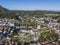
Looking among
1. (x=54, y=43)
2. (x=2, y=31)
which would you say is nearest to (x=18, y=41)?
(x=54, y=43)

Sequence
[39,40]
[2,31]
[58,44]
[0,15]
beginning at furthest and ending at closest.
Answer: [0,15] → [2,31] → [39,40] → [58,44]

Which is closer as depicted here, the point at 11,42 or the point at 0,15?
the point at 11,42

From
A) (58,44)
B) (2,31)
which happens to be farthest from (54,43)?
(2,31)

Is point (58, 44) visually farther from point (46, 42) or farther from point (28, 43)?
point (28, 43)

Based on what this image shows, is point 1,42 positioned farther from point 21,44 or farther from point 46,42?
point 46,42

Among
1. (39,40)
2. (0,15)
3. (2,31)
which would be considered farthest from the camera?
(0,15)

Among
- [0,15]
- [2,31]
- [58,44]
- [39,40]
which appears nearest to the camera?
[58,44]

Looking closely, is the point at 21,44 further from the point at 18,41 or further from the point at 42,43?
the point at 42,43

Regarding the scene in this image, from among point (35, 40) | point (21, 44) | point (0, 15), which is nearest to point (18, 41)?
point (21, 44)

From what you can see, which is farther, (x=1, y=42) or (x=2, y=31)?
(x=2, y=31)
